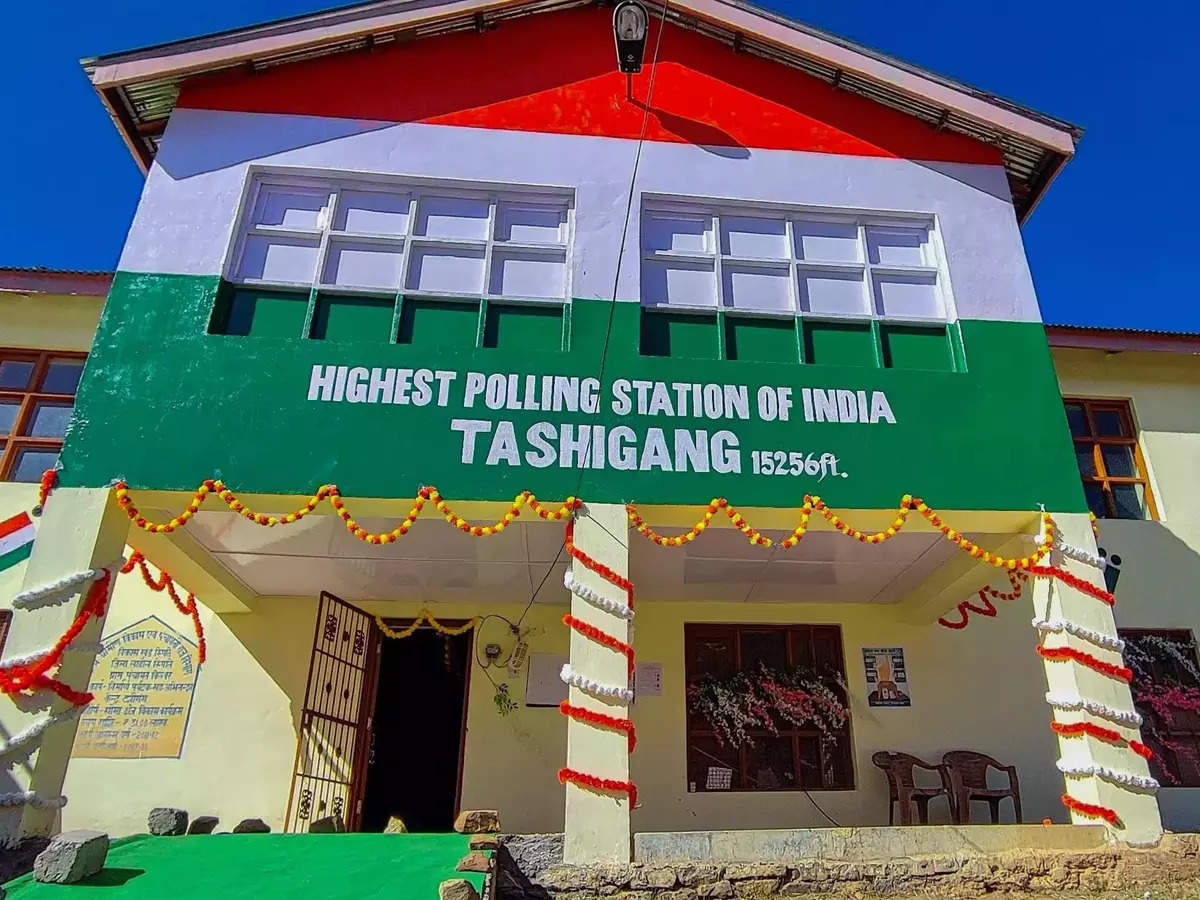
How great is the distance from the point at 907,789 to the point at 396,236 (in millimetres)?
6778

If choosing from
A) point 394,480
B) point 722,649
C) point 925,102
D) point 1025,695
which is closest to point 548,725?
point 722,649

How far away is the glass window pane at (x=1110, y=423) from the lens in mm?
9719

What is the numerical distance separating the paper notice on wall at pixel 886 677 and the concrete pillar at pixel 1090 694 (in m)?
2.39

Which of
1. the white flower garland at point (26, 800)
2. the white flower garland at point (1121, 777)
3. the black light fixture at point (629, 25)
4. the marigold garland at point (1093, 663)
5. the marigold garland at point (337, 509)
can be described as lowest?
the white flower garland at point (26, 800)

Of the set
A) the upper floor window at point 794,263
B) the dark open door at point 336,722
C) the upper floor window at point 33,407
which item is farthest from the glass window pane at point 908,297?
the upper floor window at point 33,407

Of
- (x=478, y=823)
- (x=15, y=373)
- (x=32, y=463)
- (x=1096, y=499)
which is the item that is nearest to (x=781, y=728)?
(x=478, y=823)

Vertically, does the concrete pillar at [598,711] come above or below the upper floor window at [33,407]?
below

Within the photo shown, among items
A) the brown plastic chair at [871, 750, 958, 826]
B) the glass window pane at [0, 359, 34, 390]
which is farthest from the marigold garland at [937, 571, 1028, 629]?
the glass window pane at [0, 359, 34, 390]

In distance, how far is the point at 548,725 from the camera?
8.11 meters

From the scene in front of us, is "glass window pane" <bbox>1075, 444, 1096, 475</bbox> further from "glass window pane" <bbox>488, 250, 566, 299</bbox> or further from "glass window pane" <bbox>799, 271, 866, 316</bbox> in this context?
"glass window pane" <bbox>488, 250, 566, 299</bbox>

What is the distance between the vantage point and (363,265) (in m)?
6.91

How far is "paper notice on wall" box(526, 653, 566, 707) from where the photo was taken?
8.20m

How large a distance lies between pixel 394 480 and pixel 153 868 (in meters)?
2.75

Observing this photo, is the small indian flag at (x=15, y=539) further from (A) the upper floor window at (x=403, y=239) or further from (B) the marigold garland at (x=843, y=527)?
(B) the marigold garland at (x=843, y=527)
